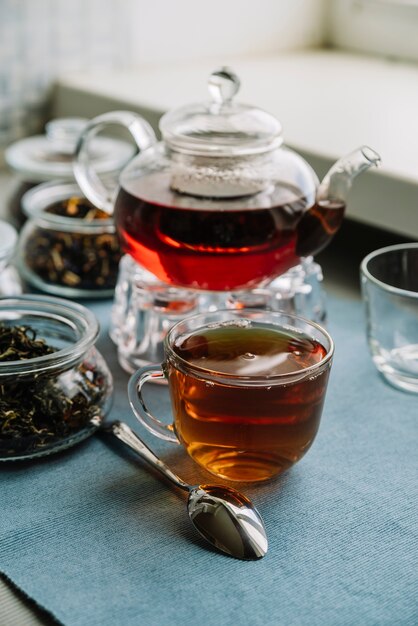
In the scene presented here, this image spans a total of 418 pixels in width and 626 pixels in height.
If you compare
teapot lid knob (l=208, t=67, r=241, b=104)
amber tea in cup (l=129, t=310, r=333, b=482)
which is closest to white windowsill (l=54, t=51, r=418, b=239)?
teapot lid knob (l=208, t=67, r=241, b=104)

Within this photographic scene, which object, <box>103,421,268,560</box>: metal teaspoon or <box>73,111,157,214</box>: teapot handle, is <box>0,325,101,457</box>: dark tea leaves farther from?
<box>73,111,157,214</box>: teapot handle

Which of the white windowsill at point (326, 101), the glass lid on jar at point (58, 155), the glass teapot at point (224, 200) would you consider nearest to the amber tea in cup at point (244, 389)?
the glass teapot at point (224, 200)

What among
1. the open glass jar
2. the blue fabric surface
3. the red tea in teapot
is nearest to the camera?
the blue fabric surface

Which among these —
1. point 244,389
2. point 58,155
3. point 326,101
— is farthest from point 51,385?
point 326,101

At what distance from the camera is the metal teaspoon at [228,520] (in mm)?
647

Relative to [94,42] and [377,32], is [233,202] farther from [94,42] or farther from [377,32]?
[377,32]

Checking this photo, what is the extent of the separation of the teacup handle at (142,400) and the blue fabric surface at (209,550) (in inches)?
0.9

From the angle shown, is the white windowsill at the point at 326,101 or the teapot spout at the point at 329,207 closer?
the teapot spout at the point at 329,207

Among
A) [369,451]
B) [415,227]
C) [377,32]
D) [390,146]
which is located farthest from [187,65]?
[369,451]

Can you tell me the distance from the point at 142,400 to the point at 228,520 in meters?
0.13

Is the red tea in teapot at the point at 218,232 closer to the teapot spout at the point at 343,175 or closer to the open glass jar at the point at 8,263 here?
the teapot spout at the point at 343,175

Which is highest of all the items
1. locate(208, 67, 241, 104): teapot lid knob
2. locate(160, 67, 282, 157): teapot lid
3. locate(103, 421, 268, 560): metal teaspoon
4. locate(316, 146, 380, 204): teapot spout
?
locate(208, 67, 241, 104): teapot lid knob

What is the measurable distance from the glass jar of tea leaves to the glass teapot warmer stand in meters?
0.10

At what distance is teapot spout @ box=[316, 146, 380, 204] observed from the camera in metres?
0.88
